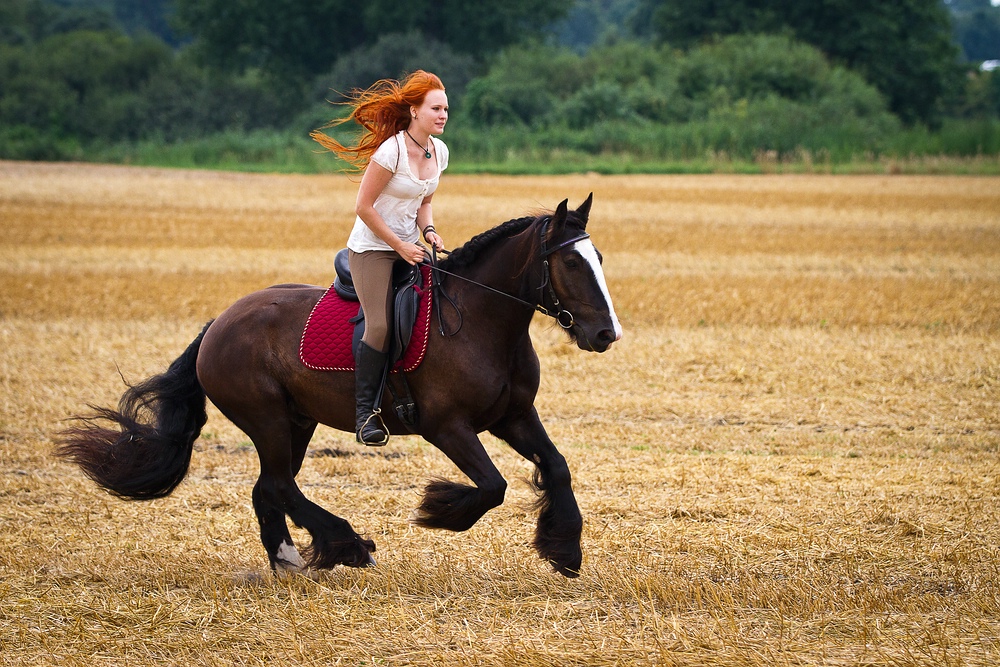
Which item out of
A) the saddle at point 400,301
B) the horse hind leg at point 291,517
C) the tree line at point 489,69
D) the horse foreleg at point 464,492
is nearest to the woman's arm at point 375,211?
the saddle at point 400,301

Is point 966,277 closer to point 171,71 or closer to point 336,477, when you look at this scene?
point 336,477

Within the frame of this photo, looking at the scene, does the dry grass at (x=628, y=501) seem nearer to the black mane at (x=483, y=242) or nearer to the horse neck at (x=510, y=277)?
the horse neck at (x=510, y=277)

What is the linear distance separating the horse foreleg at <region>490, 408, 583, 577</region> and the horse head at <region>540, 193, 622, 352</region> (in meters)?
0.65

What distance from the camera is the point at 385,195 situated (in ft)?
19.3

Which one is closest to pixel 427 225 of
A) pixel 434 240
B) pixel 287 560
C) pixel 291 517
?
pixel 434 240

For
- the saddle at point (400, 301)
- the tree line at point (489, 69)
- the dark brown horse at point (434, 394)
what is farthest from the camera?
the tree line at point (489, 69)

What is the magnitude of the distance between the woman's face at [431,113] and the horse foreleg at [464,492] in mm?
1621

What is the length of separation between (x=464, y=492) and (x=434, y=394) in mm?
546

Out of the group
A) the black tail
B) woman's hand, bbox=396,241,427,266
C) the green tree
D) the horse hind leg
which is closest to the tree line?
the green tree

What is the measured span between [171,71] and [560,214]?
216ft

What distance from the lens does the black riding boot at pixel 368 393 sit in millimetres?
5930

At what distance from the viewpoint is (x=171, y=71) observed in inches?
2611

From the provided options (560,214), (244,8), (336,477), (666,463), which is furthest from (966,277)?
(244,8)

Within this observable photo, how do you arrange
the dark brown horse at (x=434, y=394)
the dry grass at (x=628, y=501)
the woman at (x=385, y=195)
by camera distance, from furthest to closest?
the woman at (x=385, y=195), the dark brown horse at (x=434, y=394), the dry grass at (x=628, y=501)
